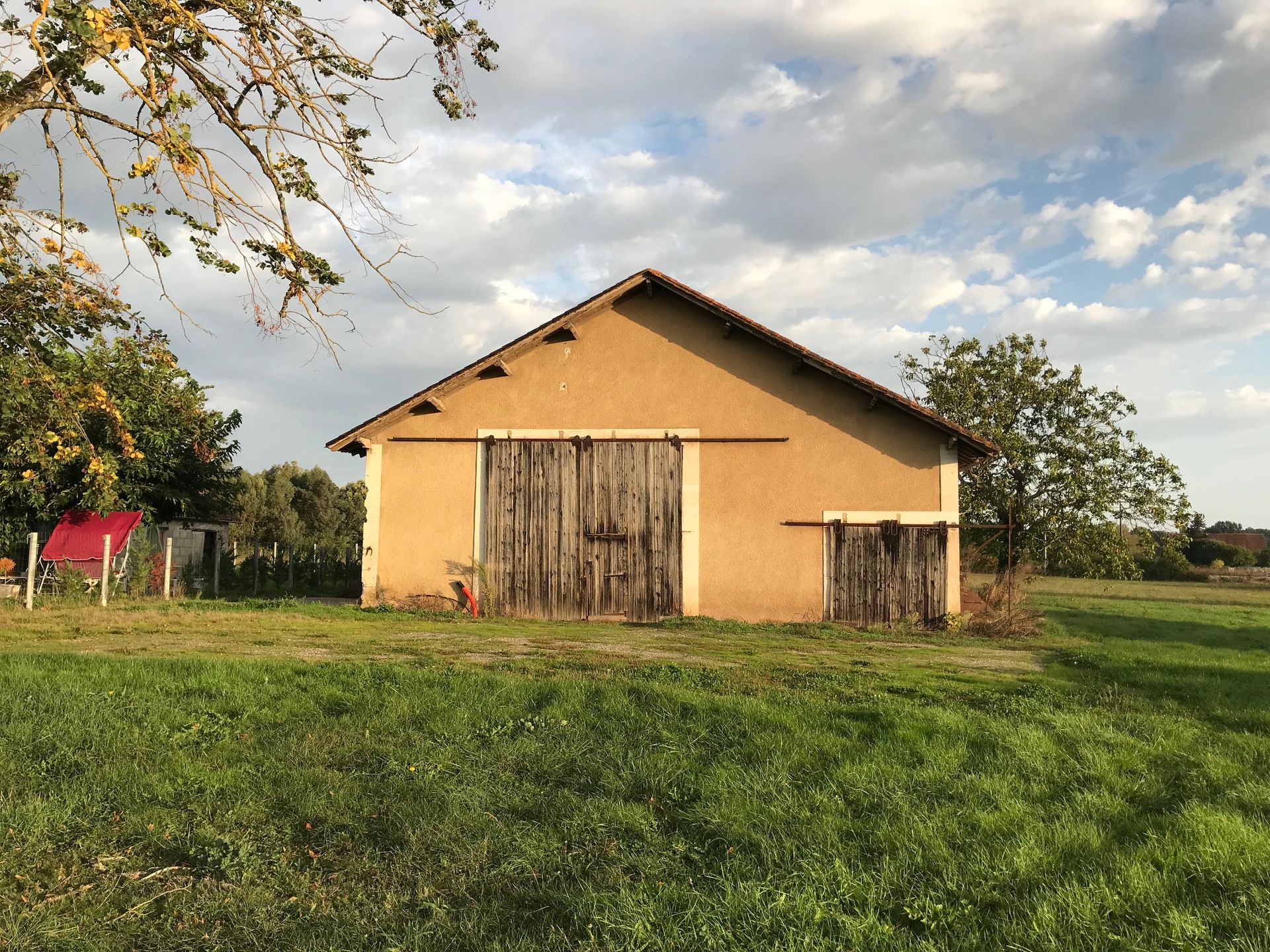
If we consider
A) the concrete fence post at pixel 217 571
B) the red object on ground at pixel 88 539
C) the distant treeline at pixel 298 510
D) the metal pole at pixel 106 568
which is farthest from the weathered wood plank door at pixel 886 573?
the distant treeline at pixel 298 510

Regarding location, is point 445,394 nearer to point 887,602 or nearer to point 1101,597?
point 887,602

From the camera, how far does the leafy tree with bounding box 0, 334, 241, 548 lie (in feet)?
26.1

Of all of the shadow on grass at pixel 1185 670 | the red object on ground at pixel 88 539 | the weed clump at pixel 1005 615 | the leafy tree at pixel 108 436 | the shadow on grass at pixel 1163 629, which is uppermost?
the leafy tree at pixel 108 436

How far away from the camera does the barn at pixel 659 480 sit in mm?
14031

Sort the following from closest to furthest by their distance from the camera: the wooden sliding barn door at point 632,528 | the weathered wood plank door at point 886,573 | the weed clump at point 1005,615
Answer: the weed clump at point 1005,615, the weathered wood plank door at point 886,573, the wooden sliding barn door at point 632,528

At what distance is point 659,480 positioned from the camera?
14492 mm

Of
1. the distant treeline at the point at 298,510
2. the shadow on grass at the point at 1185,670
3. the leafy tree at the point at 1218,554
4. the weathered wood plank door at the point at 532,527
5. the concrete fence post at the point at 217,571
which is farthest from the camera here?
the leafy tree at the point at 1218,554

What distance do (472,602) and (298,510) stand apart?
28.8 m

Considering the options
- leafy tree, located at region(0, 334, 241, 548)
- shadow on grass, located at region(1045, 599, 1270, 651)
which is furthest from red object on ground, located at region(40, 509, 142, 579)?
shadow on grass, located at region(1045, 599, 1270, 651)

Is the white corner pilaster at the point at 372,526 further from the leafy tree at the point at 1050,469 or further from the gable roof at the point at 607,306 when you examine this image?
the leafy tree at the point at 1050,469

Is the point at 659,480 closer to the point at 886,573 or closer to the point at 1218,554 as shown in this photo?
the point at 886,573

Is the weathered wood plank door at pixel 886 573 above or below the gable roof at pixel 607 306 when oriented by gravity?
below

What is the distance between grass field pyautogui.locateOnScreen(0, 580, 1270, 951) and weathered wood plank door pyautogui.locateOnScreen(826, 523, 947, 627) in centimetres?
587

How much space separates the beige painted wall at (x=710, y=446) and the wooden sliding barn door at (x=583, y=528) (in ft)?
1.53
